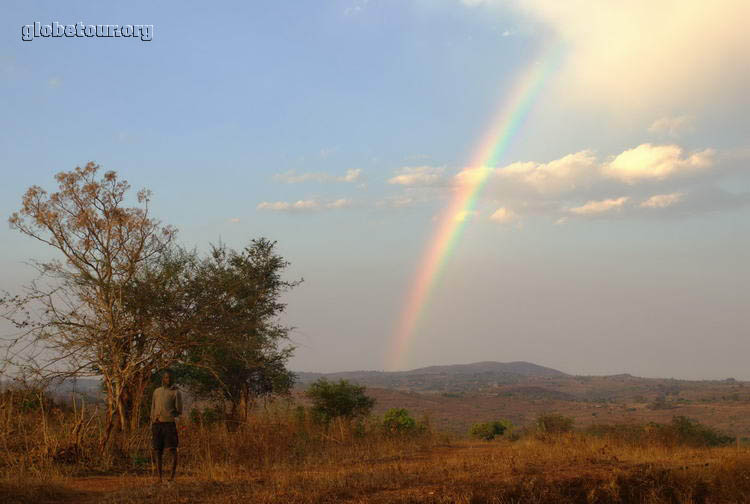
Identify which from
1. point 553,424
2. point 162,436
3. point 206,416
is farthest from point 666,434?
point 162,436

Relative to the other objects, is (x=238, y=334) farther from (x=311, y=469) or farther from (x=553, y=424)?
(x=553, y=424)

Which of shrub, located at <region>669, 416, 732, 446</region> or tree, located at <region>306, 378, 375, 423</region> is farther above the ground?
tree, located at <region>306, 378, 375, 423</region>

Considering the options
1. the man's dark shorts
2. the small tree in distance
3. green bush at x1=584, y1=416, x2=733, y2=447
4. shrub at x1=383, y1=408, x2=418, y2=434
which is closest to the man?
the man's dark shorts

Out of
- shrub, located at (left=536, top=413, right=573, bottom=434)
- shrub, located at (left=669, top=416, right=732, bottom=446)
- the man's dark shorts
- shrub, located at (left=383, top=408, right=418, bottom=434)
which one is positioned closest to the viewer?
the man's dark shorts

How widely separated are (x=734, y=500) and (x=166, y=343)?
14019 mm

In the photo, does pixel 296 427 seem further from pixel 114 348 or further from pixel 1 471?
pixel 1 471

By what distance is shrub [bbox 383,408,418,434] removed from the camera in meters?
21.3

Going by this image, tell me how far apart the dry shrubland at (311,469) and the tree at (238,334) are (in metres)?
2.84

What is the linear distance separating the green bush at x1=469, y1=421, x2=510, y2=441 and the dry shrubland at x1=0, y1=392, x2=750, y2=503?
980 cm

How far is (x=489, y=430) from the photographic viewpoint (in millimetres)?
27734

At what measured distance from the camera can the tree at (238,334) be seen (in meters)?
18.7

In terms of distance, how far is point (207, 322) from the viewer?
18.5 meters

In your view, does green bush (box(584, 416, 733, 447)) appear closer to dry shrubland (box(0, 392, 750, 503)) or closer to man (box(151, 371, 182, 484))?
dry shrubland (box(0, 392, 750, 503))

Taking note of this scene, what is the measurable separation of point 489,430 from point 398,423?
5.43 m
